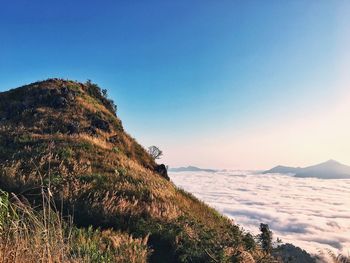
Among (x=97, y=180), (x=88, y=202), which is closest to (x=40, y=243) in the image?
(x=88, y=202)

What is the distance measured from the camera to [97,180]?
19.0 m

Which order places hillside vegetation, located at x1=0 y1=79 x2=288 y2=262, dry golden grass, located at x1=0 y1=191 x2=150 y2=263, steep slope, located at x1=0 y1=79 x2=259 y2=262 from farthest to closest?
steep slope, located at x1=0 y1=79 x2=259 y2=262
hillside vegetation, located at x1=0 y1=79 x2=288 y2=262
dry golden grass, located at x1=0 y1=191 x2=150 y2=263

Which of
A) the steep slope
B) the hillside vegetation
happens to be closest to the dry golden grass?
the hillside vegetation

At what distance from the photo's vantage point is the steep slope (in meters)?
13.4

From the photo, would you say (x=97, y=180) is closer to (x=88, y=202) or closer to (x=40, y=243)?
(x=88, y=202)

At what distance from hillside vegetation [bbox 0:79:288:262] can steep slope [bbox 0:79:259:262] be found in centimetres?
4

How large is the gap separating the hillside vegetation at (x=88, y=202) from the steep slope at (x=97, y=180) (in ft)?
0.15

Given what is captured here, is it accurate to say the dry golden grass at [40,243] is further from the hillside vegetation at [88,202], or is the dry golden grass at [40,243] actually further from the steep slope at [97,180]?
the steep slope at [97,180]

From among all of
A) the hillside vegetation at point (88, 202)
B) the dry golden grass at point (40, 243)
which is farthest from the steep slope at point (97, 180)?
the dry golden grass at point (40, 243)

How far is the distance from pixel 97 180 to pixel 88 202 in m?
3.15

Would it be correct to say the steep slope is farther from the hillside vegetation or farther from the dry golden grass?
the dry golden grass

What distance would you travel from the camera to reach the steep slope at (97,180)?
1336 centimetres

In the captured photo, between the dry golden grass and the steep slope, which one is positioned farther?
the steep slope

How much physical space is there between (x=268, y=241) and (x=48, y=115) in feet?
78.8
